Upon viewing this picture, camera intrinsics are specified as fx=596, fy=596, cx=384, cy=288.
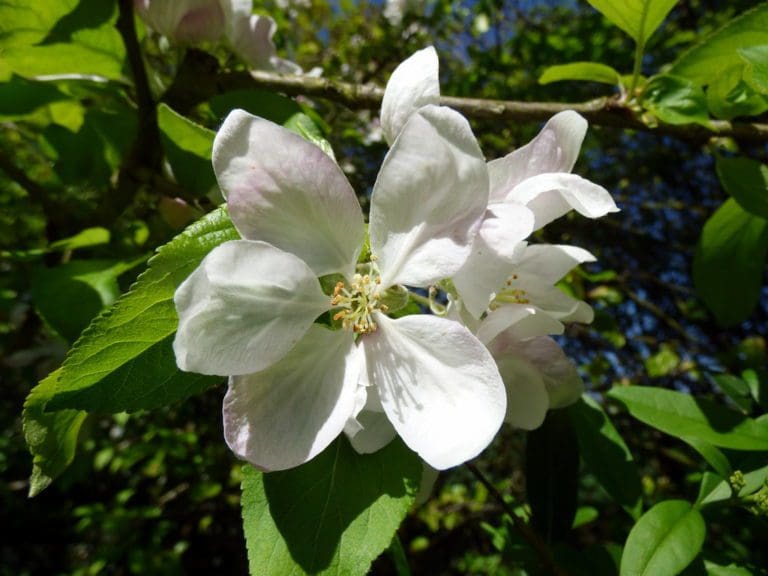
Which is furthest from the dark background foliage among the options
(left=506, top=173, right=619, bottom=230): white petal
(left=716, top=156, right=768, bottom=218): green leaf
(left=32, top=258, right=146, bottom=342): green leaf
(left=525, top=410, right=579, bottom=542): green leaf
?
(left=506, top=173, right=619, bottom=230): white petal

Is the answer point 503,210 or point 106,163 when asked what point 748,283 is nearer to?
point 503,210

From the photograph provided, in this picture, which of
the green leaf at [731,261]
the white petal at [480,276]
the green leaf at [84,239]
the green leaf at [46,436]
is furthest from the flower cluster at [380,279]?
the green leaf at [731,261]

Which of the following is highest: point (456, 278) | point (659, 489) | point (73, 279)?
point (456, 278)

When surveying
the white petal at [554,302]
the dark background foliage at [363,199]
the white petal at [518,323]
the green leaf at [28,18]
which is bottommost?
the dark background foliage at [363,199]

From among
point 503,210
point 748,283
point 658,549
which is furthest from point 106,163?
point 748,283

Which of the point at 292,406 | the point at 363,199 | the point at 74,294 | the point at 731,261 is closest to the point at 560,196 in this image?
the point at 292,406

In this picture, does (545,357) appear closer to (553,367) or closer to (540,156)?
(553,367)

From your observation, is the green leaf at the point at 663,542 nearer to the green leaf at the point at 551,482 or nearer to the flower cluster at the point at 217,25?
the green leaf at the point at 551,482
